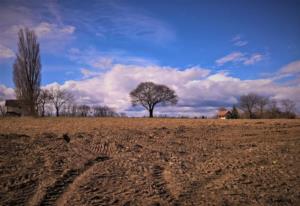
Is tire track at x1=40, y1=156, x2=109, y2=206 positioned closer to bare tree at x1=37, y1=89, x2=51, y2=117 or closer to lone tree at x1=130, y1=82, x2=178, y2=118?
bare tree at x1=37, y1=89, x2=51, y2=117

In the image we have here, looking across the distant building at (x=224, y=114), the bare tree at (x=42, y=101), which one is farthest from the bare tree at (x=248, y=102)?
the bare tree at (x=42, y=101)

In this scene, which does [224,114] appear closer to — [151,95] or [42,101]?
[151,95]

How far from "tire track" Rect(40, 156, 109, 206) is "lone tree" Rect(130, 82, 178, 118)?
2567 inches

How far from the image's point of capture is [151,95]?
7481 centimetres

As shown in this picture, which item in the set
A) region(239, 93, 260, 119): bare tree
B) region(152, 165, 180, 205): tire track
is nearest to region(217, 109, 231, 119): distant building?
region(239, 93, 260, 119): bare tree

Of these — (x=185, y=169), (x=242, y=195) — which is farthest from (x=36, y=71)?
(x=242, y=195)

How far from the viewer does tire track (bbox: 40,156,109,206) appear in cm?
639

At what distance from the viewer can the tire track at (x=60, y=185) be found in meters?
6.39

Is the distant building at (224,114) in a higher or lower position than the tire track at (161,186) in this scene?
higher

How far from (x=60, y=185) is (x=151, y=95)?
6764 centimetres

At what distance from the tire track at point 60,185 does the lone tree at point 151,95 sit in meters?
65.2

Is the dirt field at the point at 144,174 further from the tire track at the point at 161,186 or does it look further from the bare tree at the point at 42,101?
the bare tree at the point at 42,101

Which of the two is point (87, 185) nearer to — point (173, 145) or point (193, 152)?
point (193, 152)

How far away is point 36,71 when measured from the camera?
43.6 m
